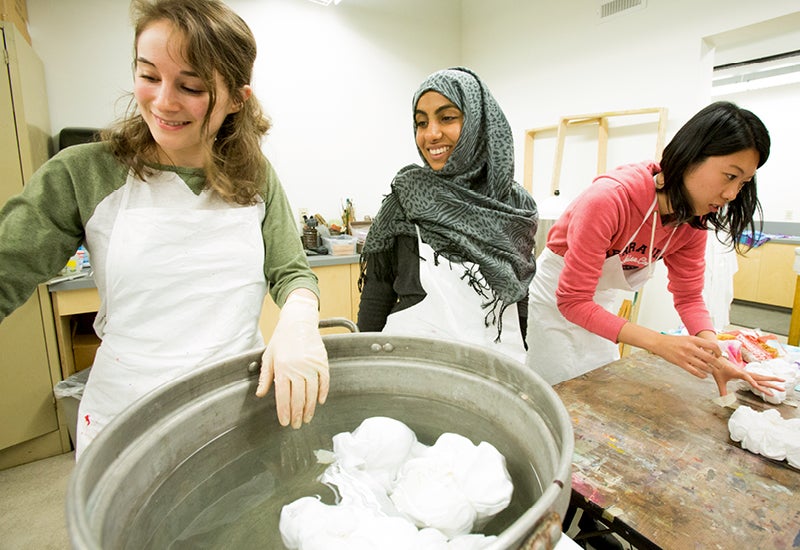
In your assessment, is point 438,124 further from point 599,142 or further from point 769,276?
point 769,276

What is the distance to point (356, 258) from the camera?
2525mm

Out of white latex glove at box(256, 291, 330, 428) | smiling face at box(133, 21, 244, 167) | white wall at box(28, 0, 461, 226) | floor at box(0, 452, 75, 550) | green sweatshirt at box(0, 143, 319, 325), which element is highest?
white wall at box(28, 0, 461, 226)

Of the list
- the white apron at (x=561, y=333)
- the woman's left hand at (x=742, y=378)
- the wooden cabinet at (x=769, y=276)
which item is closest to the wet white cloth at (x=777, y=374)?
the woman's left hand at (x=742, y=378)

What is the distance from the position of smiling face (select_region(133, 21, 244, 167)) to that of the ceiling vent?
2.60m

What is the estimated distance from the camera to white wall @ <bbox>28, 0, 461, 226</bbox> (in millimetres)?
2090

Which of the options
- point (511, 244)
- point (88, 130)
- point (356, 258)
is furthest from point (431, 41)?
point (511, 244)

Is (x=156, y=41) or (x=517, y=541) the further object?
(x=156, y=41)

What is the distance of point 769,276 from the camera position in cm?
415

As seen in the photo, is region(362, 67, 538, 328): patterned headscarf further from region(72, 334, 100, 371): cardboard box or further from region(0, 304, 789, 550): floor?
region(72, 334, 100, 371): cardboard box

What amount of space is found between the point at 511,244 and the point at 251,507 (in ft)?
3.04

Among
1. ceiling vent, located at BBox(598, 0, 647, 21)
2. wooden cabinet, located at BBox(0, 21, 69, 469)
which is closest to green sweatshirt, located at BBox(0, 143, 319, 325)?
wooden cabinet, located at BBox(0, 21, 69, 469)

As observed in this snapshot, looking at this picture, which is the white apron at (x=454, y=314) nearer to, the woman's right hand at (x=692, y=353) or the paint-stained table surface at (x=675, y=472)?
the paint-stained table surface at (x=675, y=472)

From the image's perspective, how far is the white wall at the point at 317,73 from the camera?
2.09 meters

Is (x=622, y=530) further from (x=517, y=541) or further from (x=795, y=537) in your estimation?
(x=517, y=541)
